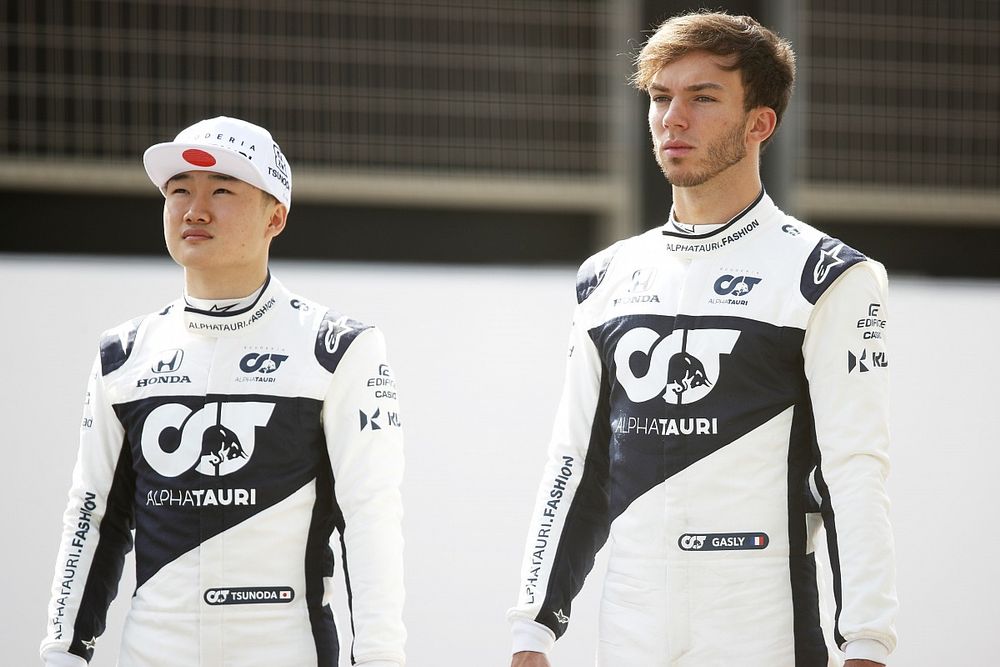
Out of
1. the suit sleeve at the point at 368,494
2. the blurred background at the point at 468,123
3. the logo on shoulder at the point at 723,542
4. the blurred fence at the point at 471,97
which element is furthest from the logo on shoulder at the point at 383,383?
the blurred fence at the point at 471,97

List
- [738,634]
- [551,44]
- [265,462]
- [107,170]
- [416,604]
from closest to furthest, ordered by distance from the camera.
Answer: [738,634] < [265,462] < [416,604] < [107,170] < [551,44]

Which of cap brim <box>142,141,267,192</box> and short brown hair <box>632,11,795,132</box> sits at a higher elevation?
short brown hair <box>632,11,795,132</box>

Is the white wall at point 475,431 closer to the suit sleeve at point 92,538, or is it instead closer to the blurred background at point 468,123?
the blurred background at point 468,123

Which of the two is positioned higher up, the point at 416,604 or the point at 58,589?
the point at 58,589

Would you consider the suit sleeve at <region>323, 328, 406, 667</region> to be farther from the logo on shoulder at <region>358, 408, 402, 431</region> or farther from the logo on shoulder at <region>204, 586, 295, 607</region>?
the logo on shoulder at <region>204, 586, 295, 607</region>

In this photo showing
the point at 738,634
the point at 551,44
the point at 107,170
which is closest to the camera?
the point at 738,634

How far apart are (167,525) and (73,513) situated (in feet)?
0.71

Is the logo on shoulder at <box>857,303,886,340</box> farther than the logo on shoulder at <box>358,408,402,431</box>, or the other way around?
the logo on shoulder at <box>358,408,402,431</box>

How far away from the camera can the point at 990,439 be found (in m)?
4.05

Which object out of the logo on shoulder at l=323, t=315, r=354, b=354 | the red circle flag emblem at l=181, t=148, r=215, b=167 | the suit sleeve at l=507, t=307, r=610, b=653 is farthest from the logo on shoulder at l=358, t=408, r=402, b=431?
the red circle flag emblem at l=181, t=148, r=215, b=167

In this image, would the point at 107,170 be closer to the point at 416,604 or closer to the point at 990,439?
the point at 416,604

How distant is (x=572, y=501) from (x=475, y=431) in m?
1.71

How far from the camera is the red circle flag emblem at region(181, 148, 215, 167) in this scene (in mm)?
2365

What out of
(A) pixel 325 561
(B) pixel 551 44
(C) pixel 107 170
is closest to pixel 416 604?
(A) pixel 325 561
